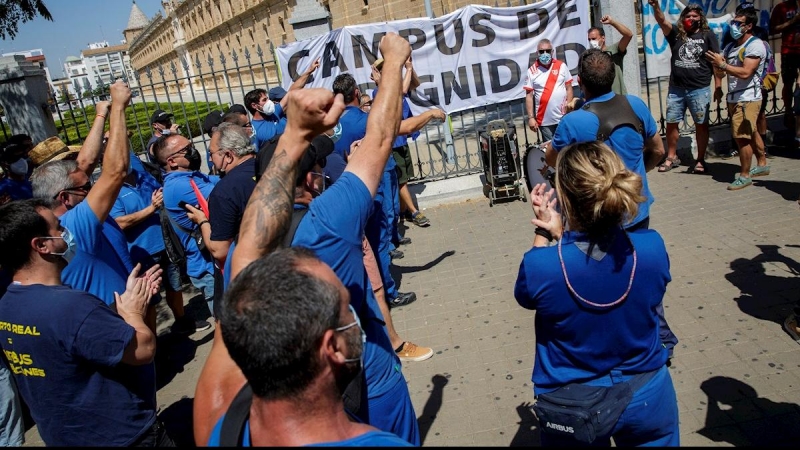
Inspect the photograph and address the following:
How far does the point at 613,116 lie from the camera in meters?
3.58

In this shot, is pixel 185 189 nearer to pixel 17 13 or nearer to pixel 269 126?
pixel 269 126

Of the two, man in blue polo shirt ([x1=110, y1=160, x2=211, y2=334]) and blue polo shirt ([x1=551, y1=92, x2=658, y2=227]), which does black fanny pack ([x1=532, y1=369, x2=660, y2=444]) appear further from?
man in blue polo shirt ([x1=110, y1=160, x2=211, y2=334])

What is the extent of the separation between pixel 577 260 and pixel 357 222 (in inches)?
33.4

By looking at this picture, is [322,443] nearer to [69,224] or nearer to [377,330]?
[377,330]

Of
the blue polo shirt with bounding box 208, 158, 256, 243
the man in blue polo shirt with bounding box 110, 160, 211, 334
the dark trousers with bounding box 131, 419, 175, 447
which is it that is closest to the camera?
the dark trousers with bounding box 131, 419, 175, 447

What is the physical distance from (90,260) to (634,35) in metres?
7.35

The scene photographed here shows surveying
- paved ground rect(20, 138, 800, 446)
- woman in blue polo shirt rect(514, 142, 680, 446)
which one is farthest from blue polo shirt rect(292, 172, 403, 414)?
paved ground rect(20, 138, 800, 446)

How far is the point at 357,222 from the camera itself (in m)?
2.15

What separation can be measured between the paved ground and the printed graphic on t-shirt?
1470mm

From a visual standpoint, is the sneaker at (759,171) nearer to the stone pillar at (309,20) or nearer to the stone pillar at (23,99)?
the stone pillar at (309,20)

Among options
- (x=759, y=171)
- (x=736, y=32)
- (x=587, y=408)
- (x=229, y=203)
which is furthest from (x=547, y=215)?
(x=759, y=171)

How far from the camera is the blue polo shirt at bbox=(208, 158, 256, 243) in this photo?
140 inches

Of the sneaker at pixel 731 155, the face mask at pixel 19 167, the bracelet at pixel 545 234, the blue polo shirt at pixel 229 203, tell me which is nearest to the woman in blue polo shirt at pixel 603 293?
the bracelet at pixel 545 234

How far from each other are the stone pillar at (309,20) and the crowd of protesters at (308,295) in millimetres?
4696
